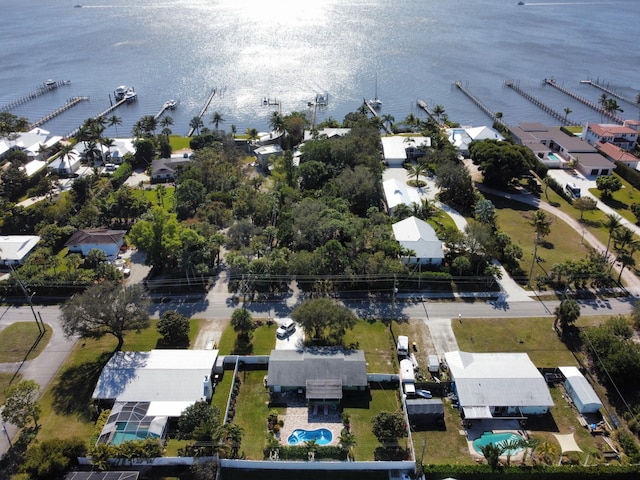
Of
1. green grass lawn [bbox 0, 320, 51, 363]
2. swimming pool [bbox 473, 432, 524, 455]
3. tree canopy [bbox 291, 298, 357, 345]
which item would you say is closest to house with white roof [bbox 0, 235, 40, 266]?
green grass lawn [bbox 0, 320, 51, 363]

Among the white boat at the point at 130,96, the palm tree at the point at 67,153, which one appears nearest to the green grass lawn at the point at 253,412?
the palm tree at the point at 67,153

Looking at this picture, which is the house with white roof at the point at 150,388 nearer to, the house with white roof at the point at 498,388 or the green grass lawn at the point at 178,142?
the house with white roof at the point at 498,388

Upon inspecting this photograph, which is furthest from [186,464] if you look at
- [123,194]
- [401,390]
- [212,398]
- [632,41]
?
[632,41]

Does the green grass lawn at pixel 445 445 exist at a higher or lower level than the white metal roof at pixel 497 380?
lower

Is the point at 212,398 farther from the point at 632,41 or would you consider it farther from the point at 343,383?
the point at 632,41

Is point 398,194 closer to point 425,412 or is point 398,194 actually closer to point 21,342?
point 425,412

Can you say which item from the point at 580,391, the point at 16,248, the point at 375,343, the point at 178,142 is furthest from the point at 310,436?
the point at 178,142

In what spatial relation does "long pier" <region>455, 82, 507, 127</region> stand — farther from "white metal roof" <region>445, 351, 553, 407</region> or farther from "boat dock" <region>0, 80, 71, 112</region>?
"boat dock" <region>0, 80, 71, 112</region>
